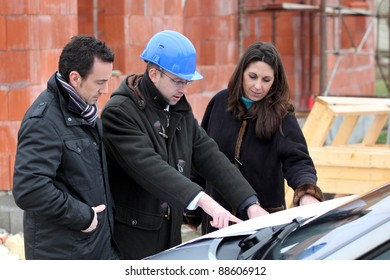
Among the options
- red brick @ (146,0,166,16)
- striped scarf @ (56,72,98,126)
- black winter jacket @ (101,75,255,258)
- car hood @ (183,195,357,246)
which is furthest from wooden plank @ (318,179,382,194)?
striped scarf @ (56,72,98,126)

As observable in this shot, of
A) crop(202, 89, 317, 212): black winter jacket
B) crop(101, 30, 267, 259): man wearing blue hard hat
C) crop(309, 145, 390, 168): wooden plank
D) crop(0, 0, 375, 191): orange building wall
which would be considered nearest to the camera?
crop(101, 30, 267, 259): man wearing blue hard hat

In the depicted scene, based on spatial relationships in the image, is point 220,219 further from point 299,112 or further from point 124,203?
point 299,112

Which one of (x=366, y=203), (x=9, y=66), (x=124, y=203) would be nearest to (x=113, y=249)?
(x=124, y=203)

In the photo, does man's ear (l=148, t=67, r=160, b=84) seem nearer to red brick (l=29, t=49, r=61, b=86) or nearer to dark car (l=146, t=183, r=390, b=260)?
dark car (l=146, t=183, r=390, b=260)

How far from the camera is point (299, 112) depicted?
40.2ft

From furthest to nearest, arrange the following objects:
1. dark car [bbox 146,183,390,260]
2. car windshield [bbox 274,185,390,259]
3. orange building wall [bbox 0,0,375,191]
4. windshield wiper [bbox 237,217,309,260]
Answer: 1. orange building wall [bbox 0,0,375,191]
2. windshield wiper [bbox 237,217,309,260]
3. car windshield [bbox 274,185,390,259]
4. dark car [bbox 146,183,390,260]

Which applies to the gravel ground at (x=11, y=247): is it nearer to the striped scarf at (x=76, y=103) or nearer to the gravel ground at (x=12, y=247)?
the gravel ground at (x=12, y=247)

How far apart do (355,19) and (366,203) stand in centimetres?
1244

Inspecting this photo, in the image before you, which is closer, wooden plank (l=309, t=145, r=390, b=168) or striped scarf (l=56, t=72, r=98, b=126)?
striped scarf (l=56, t=72, r=98, b=126)

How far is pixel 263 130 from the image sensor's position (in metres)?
4.41

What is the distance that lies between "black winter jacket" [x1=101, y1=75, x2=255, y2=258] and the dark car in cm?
30

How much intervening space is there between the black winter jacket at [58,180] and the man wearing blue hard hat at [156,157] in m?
0.17

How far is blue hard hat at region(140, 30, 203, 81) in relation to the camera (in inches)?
151

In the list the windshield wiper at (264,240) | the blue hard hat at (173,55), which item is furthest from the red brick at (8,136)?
the windshield wiper at (264,240)
